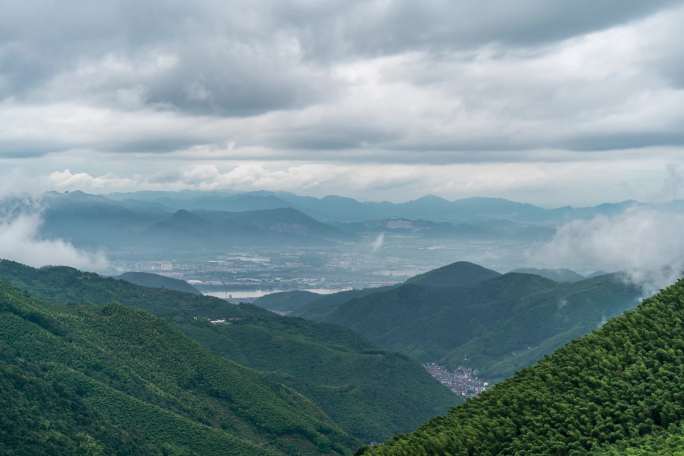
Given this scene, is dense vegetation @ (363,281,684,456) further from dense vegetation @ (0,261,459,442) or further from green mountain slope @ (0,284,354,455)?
dense vegetation @ (0,261,459,442)

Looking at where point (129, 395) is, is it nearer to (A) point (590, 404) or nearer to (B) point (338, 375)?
(A) point (590, 404)

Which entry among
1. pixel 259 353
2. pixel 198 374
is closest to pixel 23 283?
pixel 259 353

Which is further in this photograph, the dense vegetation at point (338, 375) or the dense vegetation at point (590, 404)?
the dense vegetation at point (338, 375)

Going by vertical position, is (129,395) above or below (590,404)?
below

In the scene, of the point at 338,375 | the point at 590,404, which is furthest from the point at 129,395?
the point at 338,375

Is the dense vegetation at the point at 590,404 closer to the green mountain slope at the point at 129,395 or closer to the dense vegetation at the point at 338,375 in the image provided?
the green mountain slope at the point at 129,395

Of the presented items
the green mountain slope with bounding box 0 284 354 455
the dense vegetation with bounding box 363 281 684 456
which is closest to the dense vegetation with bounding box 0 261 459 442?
the green mountain slope with bounding box 0 284 354 455

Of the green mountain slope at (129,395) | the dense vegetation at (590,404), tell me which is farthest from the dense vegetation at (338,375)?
the dense vegetation at (590,404)
